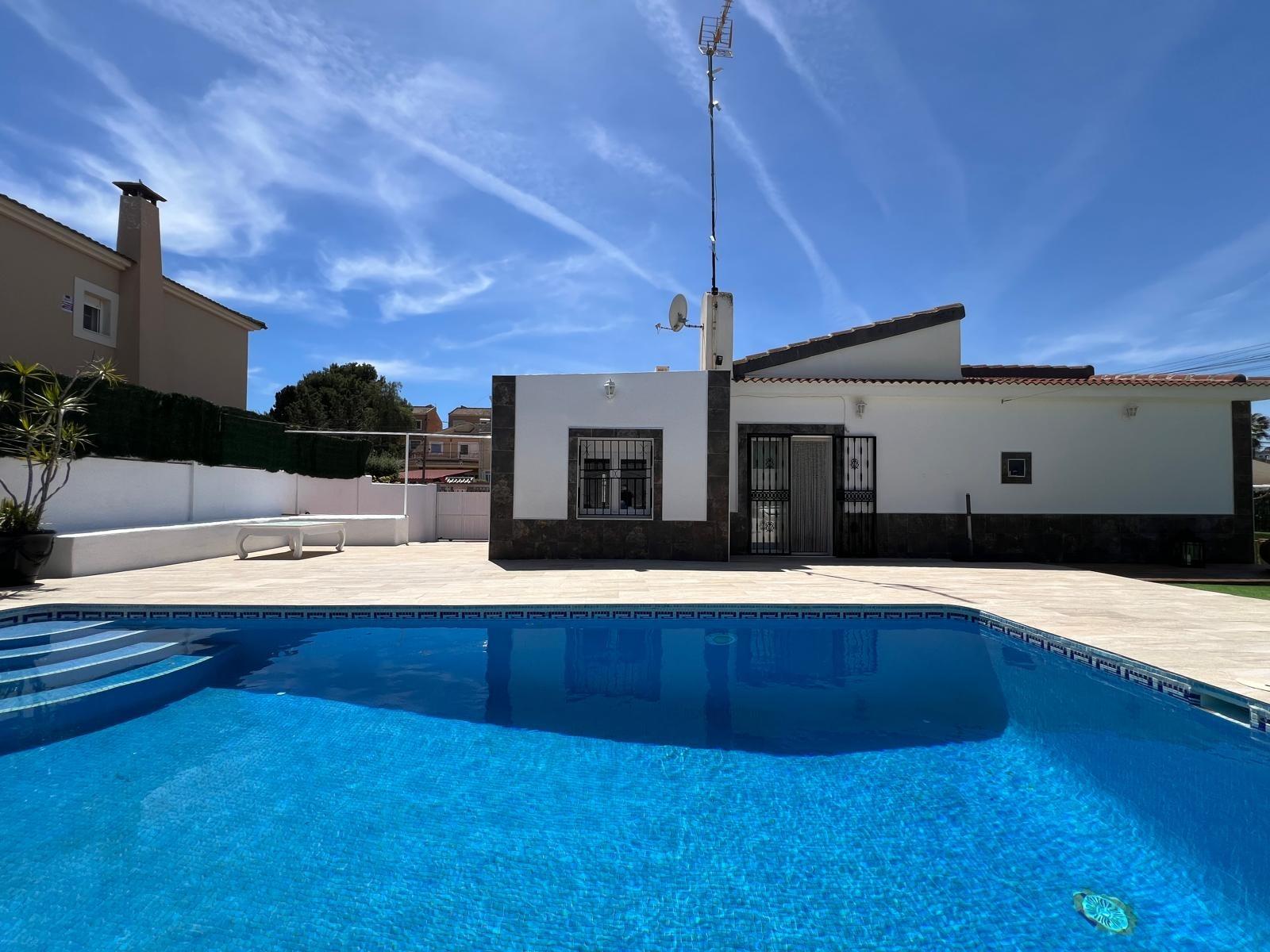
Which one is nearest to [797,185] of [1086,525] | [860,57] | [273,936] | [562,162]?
[860,57]

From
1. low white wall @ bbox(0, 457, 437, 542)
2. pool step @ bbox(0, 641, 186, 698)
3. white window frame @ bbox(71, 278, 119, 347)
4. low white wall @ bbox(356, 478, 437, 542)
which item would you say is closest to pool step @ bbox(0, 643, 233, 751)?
pool step @ bbox(0, 641, 186, 698)

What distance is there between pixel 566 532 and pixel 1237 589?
10.6 m

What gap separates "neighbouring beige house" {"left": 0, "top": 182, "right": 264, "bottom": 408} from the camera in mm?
14188

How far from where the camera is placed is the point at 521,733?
4.48 meters

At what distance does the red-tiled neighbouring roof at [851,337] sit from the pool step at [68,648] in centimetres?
1135

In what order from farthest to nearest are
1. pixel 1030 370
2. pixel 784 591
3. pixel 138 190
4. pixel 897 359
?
pixel 138 190 < pixel 1030 370 < pixel 897 359 < pixel 784 591

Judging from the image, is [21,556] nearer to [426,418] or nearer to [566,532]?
[566,532]

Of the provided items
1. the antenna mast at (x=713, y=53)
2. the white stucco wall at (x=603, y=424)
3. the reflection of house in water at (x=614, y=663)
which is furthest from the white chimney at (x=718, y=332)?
the reflection of house in water at (x=614, y=663)

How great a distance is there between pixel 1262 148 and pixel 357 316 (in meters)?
25.9

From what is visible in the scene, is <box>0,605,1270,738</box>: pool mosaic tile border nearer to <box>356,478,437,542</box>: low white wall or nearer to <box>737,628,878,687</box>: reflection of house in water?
<box>737,628,878,687</box>: reflection of house in water

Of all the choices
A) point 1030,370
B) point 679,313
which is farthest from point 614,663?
point 1030,370

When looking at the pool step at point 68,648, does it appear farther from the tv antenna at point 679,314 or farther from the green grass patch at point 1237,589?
the green grass patch at point 1237,589

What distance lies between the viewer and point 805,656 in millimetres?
6328

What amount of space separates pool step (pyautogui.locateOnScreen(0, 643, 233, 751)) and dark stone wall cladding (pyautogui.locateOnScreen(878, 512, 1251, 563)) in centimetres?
1169
